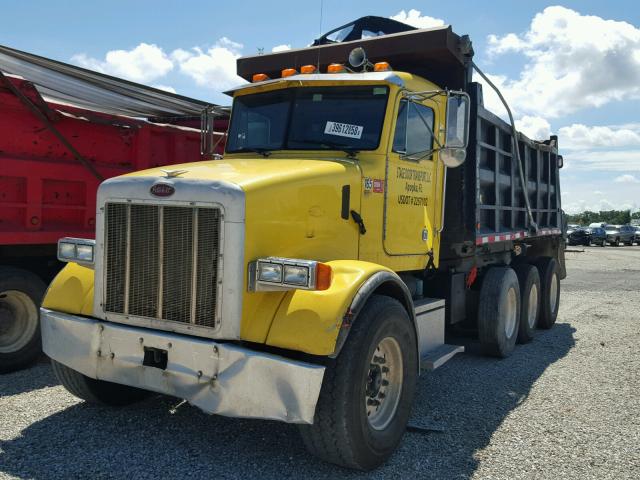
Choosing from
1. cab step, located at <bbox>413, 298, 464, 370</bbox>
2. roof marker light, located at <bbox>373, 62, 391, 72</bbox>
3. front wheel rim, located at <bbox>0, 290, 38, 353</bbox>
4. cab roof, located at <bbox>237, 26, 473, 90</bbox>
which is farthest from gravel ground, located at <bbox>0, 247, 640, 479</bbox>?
cab roof, located at <bbox>237, 26, 473, 90</bbox>

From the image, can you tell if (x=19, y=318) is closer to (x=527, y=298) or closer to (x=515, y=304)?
(x=515, y=304)

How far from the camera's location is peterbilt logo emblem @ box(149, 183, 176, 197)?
3.61 meters

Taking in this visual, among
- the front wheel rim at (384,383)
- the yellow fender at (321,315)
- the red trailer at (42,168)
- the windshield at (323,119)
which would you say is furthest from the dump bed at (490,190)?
the yellow fender at (321,315)

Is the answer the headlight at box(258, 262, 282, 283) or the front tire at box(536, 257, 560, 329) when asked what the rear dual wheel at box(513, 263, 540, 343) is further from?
the headlight at box(258, 262, 282, 283)

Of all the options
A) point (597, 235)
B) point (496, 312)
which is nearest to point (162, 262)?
point (496, 312)

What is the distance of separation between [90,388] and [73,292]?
760mm

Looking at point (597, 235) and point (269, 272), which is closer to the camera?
point (269, 272)

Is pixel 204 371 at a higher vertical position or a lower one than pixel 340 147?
lower

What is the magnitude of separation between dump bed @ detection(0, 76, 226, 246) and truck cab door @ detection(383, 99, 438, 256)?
2.14 metres

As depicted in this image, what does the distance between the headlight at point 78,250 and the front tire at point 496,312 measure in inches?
174

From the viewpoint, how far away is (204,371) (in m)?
3.45

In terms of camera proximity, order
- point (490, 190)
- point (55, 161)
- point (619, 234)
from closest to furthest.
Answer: point (55, 161), point (490, 190), point (619, 234)

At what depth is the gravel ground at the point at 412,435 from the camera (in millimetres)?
3689

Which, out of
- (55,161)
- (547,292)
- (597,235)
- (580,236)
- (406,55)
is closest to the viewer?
(406,55)
